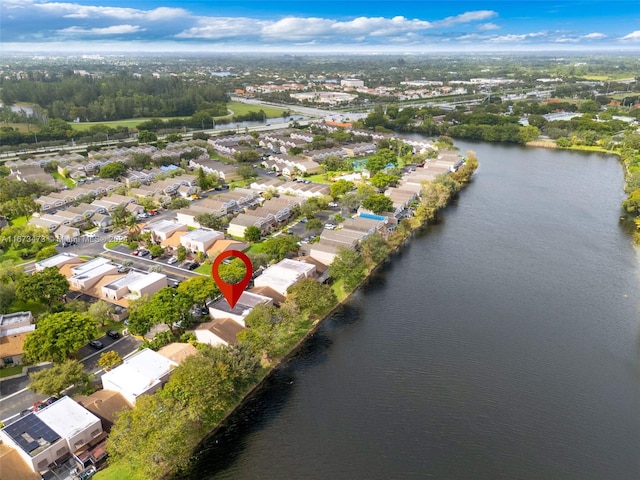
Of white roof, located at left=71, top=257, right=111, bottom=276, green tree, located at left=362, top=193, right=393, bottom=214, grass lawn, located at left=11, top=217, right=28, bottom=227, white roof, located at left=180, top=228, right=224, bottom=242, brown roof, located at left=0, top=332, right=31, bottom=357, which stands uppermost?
green tree, located at left=362, top=193, right=393, bottom=214

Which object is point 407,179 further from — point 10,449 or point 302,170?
point 10,449

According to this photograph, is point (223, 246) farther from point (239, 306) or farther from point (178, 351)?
point (178, 351)

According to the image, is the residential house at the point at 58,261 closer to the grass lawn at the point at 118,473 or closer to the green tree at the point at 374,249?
the grass lawn at the point at 118,473

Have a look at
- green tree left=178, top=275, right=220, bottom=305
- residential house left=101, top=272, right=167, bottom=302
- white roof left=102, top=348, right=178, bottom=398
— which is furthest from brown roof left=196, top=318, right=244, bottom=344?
residential house left=101, top=272, right=167, bottom=302

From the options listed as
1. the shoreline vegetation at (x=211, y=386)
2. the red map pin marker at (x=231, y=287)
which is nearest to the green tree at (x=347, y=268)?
the shoreline vegetation at (x=211, y=386)

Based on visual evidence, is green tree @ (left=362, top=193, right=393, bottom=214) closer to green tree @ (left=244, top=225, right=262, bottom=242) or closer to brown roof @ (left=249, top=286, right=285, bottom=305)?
green tree @ (left=244, top=225, right=262, bottom=242)

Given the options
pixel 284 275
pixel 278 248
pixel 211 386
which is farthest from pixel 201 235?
pixel 211 386

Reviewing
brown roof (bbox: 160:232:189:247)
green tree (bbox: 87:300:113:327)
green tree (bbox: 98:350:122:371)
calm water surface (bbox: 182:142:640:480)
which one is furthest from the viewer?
brown roof (bbox: 160:232:189:247)
